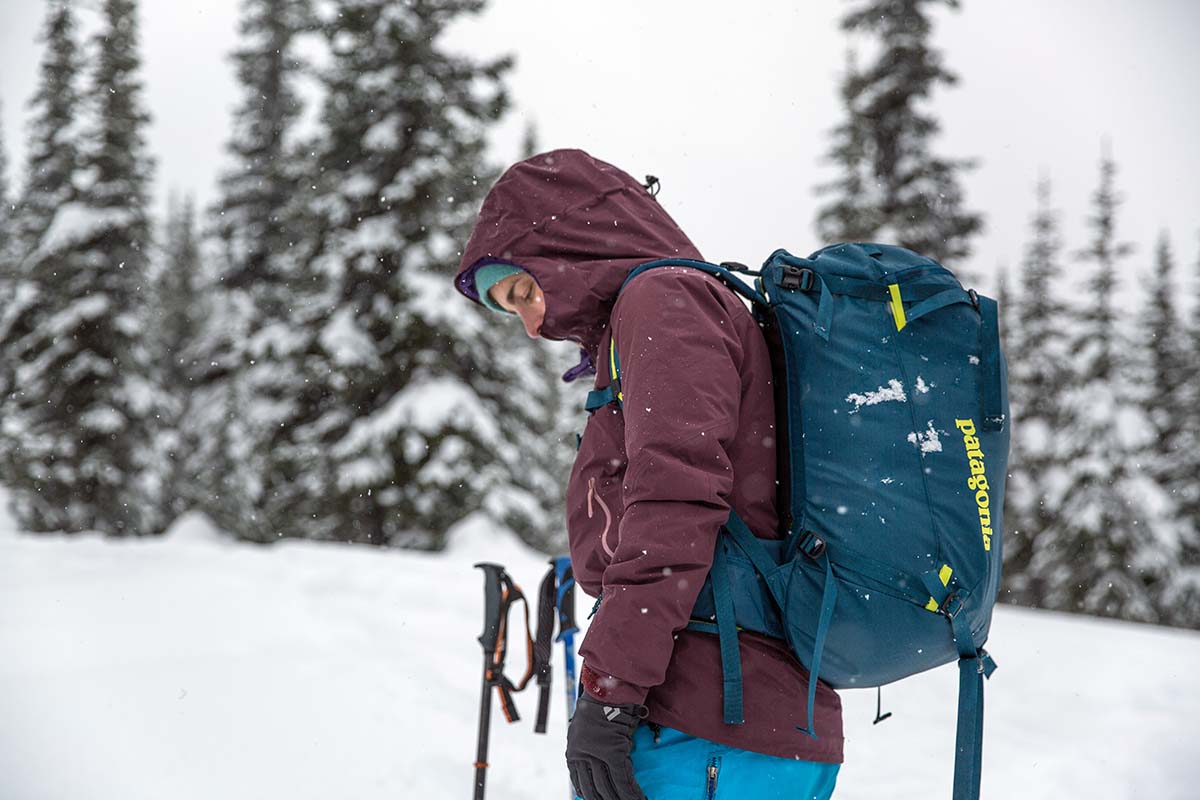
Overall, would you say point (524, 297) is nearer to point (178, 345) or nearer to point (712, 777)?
point (712, 777)

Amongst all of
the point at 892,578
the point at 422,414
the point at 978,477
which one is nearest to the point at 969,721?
the point at 892,578

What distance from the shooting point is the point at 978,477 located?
1956 millimetres

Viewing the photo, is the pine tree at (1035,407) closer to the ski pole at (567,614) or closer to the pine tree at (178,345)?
the ski pole at (567,614)

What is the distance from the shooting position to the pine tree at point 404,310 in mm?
13484

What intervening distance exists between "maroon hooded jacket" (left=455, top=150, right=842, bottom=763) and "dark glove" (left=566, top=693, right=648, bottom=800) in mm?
49

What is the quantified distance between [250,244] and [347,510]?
11.7 meters

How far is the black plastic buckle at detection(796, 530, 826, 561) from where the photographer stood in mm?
1874

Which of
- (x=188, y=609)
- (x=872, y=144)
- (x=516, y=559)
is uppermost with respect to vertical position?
(x=872, y=144)

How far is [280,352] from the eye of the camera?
49.4 feet

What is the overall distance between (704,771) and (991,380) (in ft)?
3.80

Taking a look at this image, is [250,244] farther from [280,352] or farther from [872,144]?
[872,144]

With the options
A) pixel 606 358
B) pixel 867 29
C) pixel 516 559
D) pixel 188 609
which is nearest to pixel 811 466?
pixel 606 358

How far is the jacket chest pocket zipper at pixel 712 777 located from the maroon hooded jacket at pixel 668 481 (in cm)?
7

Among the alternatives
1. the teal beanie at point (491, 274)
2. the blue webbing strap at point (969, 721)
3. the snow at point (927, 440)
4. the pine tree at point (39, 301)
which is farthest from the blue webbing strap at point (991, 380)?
the pine tree at point (39, 301)
